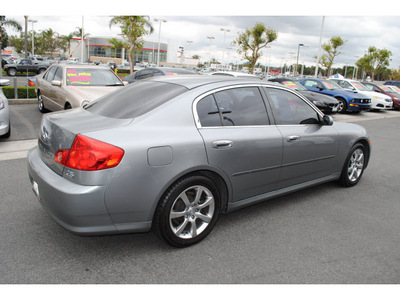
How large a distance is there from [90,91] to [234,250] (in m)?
5.81

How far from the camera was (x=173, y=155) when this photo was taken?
2.79 metres

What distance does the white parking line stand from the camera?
5730 mm

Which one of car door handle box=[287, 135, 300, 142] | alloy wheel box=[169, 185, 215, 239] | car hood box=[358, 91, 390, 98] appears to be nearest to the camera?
alloy wheel box=[169, 185, 215, 239]

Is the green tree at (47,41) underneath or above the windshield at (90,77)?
above

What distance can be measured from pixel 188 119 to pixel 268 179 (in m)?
1.21

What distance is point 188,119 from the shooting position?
3043mm

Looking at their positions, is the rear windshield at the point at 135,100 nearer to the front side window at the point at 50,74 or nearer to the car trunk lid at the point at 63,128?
the car trunk lid at the point at 63,128

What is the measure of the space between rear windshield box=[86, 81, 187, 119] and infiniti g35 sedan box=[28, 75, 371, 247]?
14 millimetres

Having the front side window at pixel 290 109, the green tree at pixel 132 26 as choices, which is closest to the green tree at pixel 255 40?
the green tree at pixel 132 26

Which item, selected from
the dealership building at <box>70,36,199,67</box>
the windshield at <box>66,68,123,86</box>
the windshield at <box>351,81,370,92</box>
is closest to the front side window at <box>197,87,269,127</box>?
the windshield at <box>66,68,123,86</box>

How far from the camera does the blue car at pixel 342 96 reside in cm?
1480

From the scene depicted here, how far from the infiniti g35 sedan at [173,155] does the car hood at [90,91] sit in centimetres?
379

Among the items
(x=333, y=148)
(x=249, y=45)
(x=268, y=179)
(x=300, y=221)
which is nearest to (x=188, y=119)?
(x=268, y=179)

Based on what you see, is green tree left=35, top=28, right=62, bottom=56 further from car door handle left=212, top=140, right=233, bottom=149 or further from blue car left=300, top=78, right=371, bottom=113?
car door handle left=212, top=140, right=233, bottom=149
